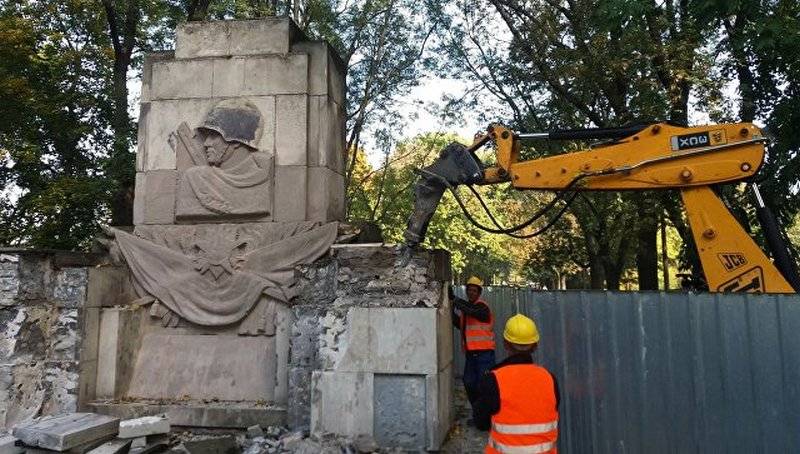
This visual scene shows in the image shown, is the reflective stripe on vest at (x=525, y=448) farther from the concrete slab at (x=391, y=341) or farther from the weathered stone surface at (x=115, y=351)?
the weathered stone surface at (x=115, y=351)

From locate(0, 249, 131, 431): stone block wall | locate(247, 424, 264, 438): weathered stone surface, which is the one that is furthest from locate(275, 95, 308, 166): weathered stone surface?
locate(247, 424, 264, 438): weathered stone surface

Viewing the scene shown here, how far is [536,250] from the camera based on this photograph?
67.2 feet

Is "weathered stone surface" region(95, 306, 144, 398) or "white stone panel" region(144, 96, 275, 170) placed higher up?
"white stone panel" region(144, 96, 275, 170)

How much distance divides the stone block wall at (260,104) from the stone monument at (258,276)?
0.06 feet

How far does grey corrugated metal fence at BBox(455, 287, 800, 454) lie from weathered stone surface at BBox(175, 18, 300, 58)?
174 inches

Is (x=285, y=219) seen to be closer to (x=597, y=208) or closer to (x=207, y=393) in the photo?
(x=207, y=393)

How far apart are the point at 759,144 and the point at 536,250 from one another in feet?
51.5

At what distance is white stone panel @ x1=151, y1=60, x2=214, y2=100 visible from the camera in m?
6.71

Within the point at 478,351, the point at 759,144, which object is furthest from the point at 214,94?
the point at 759,144

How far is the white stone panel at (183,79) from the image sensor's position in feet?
22.0

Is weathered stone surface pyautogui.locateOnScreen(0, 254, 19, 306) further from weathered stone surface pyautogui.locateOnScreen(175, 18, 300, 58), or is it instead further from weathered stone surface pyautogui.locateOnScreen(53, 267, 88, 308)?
weathered stone surface pyautogui.locateOnScreen(175, 18, 300, 58)

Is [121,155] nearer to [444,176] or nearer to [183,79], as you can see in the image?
[183,79]

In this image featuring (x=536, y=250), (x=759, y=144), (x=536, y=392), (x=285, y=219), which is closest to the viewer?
(x=536, y=392)

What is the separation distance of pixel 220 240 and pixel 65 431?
2435 millimetres
